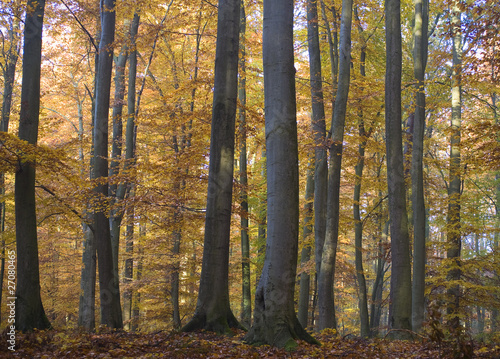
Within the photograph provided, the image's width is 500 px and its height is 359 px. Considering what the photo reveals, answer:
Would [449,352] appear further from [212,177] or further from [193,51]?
[193,51]

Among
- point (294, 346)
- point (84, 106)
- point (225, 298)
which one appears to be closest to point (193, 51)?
point (84, 106)

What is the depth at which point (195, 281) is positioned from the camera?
51.8ft

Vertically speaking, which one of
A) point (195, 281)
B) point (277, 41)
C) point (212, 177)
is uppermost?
point (277, 41)

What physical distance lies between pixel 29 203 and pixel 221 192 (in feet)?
12.5

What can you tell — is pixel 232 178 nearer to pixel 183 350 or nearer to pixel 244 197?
pixel 183 350

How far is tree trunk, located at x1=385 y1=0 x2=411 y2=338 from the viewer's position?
8.05 meters

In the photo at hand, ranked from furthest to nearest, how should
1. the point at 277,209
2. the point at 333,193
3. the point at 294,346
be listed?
the point at 333,193 → the point at 277,209 → the point at 294,346

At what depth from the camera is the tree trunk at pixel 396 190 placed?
805 centimetres

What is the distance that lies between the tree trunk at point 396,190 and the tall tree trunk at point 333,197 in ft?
4.55

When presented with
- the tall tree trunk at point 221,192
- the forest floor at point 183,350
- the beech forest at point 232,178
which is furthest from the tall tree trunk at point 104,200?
the forest floor at point 183,350

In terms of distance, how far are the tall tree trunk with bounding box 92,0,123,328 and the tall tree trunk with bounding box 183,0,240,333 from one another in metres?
3.43

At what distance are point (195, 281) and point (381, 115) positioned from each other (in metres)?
9.27

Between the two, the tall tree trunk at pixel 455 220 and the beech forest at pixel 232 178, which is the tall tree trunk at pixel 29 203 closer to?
the beech forest at pixel 232 178

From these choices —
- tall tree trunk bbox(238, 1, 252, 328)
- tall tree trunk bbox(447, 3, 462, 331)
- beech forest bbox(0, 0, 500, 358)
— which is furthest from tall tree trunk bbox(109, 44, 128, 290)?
tall tree trunk bbox(447, 3, 462, 331)
